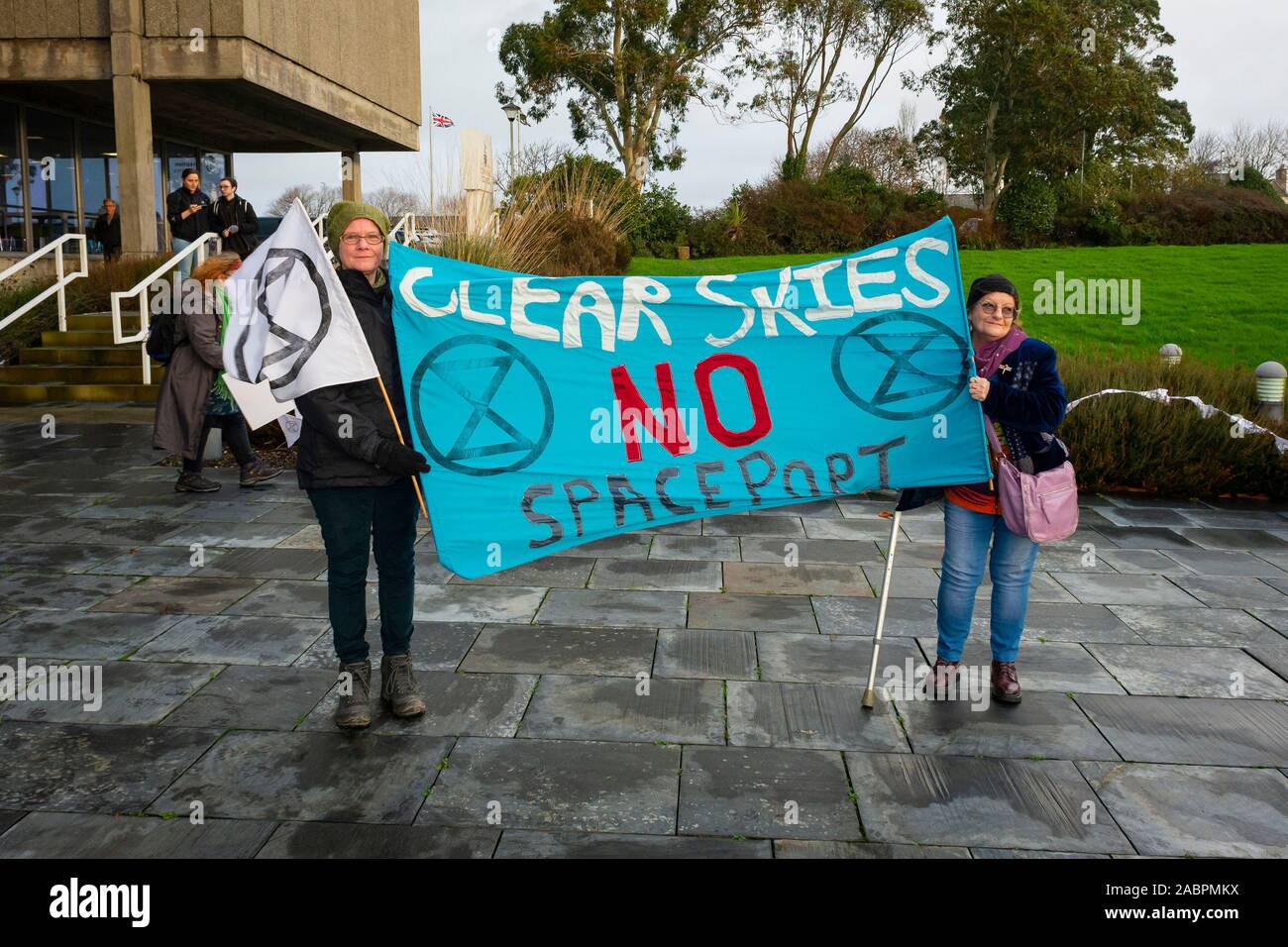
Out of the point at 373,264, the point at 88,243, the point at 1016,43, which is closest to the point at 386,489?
the point at 373,264

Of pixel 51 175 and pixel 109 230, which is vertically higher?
pixel 51 175

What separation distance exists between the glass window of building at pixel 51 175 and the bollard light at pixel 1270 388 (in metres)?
21.2

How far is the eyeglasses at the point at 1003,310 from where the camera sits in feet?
14.7

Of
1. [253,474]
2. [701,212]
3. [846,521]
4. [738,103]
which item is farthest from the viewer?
[738,103]

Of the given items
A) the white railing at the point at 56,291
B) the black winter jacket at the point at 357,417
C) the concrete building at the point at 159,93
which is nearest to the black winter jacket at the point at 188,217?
the white railing at the point at 56,291

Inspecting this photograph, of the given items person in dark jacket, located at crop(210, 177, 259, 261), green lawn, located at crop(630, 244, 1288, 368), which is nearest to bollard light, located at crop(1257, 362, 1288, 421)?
green lawn, located at crop(630, 244, 1288, 368)

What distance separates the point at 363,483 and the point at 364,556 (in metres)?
0.33

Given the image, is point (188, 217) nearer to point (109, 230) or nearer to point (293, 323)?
point (109, 230)

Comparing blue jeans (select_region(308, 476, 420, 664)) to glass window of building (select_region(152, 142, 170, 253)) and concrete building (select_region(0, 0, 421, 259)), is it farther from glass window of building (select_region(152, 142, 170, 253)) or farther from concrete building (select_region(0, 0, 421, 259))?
glass window of building (select_region(152, 142, 170, 253))

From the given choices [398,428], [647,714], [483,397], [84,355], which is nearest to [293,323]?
[398,428]

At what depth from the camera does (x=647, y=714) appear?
4.46 meters

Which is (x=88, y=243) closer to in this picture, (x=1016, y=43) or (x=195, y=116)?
(x=195, y=116)
